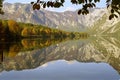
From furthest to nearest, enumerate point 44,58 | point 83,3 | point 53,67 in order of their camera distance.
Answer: point 44,58
point 53,67
point 83,3

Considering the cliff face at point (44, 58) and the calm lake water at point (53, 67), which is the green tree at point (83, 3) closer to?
the calm lake water at point (53, 67)

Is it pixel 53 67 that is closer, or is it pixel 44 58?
pixel 53 67

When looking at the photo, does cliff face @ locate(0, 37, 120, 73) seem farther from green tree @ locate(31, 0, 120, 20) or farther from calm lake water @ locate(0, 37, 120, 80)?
green tree @ locate(31, 0, 120, 20)

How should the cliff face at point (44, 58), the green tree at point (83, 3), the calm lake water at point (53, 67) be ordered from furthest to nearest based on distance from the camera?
the cliff face at point (44, 58) → the calm lake water at point (53, 67) → the green tree at point (83, 3)

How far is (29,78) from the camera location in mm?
55438

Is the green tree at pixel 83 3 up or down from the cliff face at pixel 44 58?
up

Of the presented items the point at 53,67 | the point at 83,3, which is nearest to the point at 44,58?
the point at 53,67

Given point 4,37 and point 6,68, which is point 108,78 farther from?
point 4,37

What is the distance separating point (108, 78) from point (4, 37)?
111 metres

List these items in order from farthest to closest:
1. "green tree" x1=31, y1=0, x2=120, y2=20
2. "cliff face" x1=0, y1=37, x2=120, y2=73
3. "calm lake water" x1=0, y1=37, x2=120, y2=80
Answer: "cliff face" x1=0, y1=37, x2=120, y2=73 → "calm lake water" x1=0, y1=37, x2=120, y2=80 → "green tree" x1=31, y1=0, x2=120, y2=20

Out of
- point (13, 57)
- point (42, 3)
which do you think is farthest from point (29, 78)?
point (42, 3)

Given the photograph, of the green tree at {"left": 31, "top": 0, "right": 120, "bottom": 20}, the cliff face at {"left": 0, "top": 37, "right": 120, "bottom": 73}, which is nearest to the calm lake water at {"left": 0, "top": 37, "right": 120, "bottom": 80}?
the cliff face at {"left": 0, "top": 37, "right": 120, "bottom": 73}

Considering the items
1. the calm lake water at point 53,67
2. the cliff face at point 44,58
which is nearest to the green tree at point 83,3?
the calm lake water at point 53,67

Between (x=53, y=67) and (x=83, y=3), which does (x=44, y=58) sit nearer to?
(x=53, y=67)
